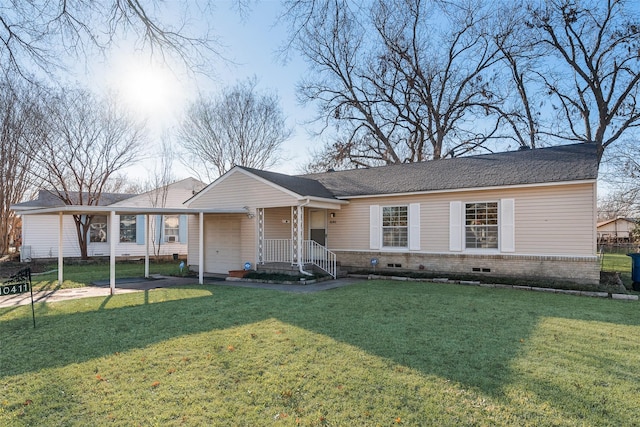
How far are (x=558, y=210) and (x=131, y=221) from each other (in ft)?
64.8

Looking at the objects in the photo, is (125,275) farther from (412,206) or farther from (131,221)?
(412,206)

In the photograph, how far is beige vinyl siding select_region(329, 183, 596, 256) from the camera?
10289 millimetres

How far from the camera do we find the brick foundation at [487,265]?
1034 centimetres

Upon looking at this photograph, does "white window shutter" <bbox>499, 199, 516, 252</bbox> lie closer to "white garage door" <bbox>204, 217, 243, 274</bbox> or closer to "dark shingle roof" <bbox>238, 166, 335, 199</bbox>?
"dark shingle roof" <bbox>238, 166, 335, 199</bbox>

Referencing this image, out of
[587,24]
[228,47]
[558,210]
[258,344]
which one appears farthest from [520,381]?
[587,24]

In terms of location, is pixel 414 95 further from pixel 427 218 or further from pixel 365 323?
pixel 365 323

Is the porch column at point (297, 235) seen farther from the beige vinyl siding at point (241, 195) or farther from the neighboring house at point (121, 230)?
the neighboring house at point (121, 230)

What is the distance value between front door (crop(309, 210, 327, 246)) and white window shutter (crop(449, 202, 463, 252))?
4.87 m

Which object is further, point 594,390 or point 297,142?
point 297,142

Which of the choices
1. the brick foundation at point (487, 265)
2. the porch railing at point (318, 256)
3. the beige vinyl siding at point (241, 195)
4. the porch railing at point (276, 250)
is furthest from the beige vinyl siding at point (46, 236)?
the brick foundation at point (487, 265)

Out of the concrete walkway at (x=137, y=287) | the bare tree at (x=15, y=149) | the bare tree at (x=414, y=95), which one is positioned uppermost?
the bare tree at (x=414, y=95)

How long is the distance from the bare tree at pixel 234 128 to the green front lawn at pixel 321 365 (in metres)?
17.6

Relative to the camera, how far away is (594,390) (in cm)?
370

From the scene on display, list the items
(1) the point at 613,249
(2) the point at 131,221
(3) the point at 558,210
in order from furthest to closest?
1. (1) the point at 613,249
2. (2) the point at 131,221
3. (3) the point at 558,210
